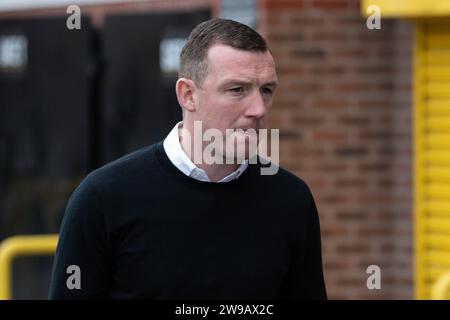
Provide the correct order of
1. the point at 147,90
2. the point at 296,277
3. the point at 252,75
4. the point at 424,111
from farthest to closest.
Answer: the point at 147,90
the point at 424,111
the point at 296,277
the point at 252,75

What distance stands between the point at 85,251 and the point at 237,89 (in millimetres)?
662

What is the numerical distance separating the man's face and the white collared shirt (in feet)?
0.45

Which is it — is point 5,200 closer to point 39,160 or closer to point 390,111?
point 39,160

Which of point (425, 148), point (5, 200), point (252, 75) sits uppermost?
point (252, 75)

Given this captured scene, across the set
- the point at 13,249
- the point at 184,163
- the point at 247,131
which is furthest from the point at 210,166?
the point at 13,249

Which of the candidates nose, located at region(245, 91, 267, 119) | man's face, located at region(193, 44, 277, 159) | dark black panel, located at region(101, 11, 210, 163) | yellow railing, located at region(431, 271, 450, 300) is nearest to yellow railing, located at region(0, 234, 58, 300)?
dark black panel, located at region(101, 11, 210, 163)

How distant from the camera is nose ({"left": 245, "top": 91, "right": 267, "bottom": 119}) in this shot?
3613 mm

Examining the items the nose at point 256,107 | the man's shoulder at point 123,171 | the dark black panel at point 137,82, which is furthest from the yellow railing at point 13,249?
the nose at point 256,107

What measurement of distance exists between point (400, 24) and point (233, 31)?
4.53 meters

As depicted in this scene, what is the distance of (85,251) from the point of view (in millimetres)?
3648

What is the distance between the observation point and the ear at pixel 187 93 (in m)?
3.78

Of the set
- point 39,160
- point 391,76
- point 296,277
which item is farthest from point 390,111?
point 296,277

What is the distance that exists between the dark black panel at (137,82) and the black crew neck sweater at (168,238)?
5.98 metres
